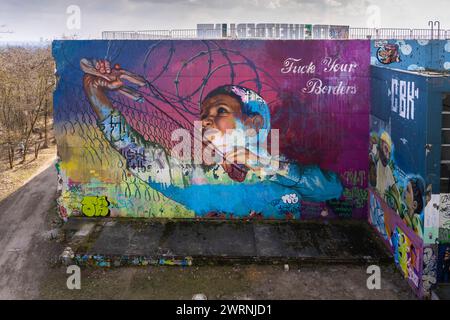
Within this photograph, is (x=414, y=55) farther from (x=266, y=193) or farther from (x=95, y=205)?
(x=95, y=205)

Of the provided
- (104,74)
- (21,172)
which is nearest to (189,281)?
(104,74)

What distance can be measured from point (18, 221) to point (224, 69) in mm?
8750

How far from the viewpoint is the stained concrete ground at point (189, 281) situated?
11.8 m

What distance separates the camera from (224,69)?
594 inches

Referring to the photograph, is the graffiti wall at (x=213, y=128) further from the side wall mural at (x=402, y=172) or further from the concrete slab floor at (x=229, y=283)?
the concrete slab floor at (x=229, y=283)

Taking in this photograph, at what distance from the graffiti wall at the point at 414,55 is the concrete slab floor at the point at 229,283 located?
6405mm

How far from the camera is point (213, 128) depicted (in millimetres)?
15383

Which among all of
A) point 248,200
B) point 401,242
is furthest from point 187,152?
point 401,242

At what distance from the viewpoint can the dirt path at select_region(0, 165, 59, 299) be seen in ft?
41.0

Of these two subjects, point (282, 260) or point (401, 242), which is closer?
point (401, 242)

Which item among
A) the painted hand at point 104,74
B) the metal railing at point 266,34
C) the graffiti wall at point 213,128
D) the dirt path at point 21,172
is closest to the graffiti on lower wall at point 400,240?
the graffiti wall at point 213,128

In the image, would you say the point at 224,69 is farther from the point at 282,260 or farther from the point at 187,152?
the point at 282,260

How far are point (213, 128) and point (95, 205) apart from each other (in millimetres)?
4682
